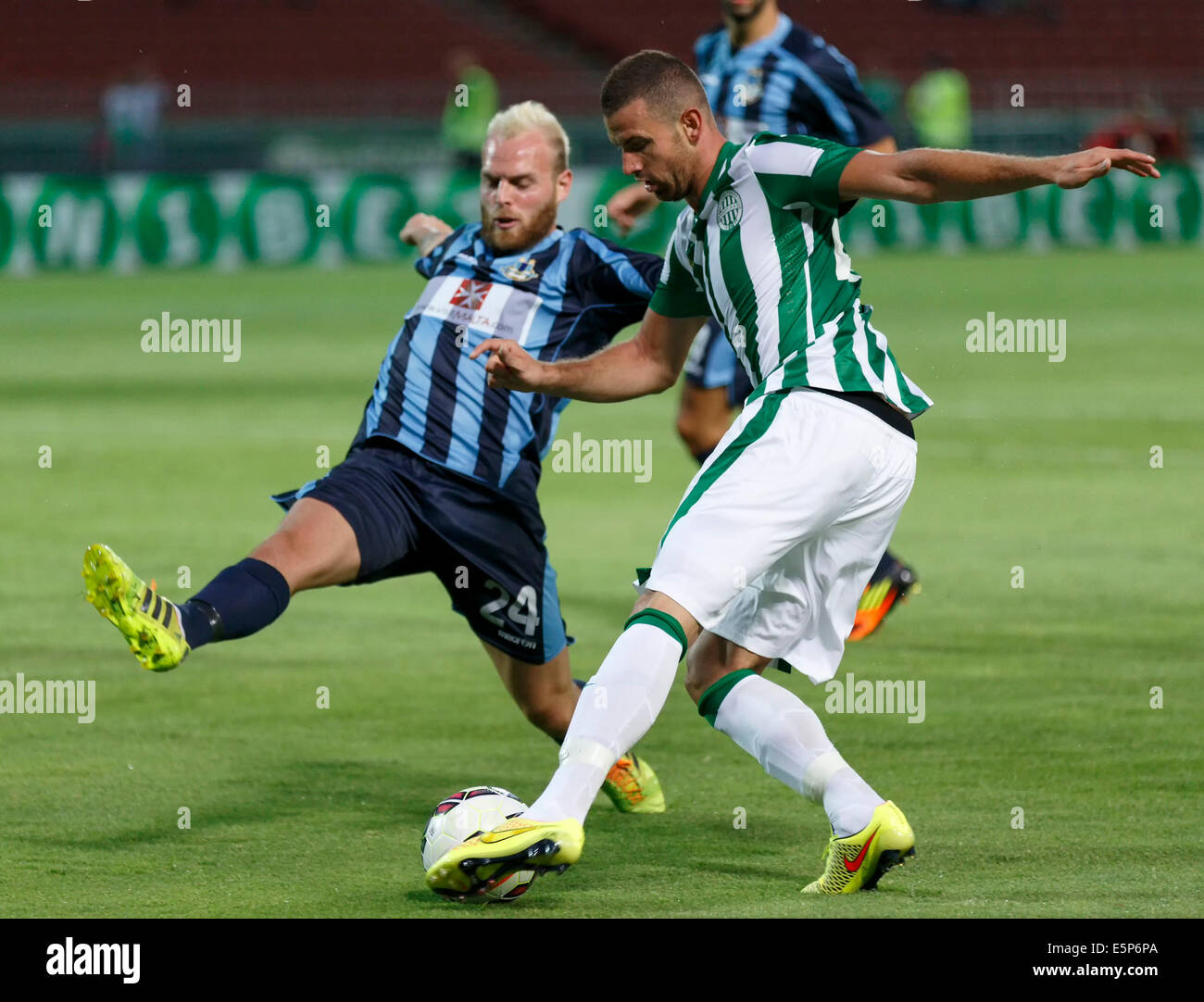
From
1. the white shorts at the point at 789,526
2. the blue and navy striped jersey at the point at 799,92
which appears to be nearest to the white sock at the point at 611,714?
the white shorts at the point at 789,526

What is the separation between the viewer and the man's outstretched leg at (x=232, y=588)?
5031mm

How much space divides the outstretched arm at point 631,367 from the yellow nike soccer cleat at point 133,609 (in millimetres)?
1085

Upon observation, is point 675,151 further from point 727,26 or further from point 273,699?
point 727,26

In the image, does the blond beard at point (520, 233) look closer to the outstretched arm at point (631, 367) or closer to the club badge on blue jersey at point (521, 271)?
the club badge on blue jersey at point (521, 271)

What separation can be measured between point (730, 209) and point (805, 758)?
1377mm

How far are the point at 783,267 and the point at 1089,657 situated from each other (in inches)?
134

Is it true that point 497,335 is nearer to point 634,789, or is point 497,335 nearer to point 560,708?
point 560,708

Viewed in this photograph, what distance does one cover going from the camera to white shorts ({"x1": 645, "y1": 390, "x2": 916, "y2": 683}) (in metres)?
4.80

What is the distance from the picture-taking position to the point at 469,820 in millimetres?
5078

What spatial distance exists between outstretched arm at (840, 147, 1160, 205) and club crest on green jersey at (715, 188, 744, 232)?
31cm

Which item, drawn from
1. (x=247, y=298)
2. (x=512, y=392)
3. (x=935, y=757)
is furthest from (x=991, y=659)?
(x=247, y=298)

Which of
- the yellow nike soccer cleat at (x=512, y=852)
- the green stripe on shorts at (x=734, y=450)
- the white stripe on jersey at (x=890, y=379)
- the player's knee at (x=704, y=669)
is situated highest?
the white stripe on jersey at (x=890, y=379)

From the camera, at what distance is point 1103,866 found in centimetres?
518

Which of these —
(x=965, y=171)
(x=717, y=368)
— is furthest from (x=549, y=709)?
(x=717, y=368)
